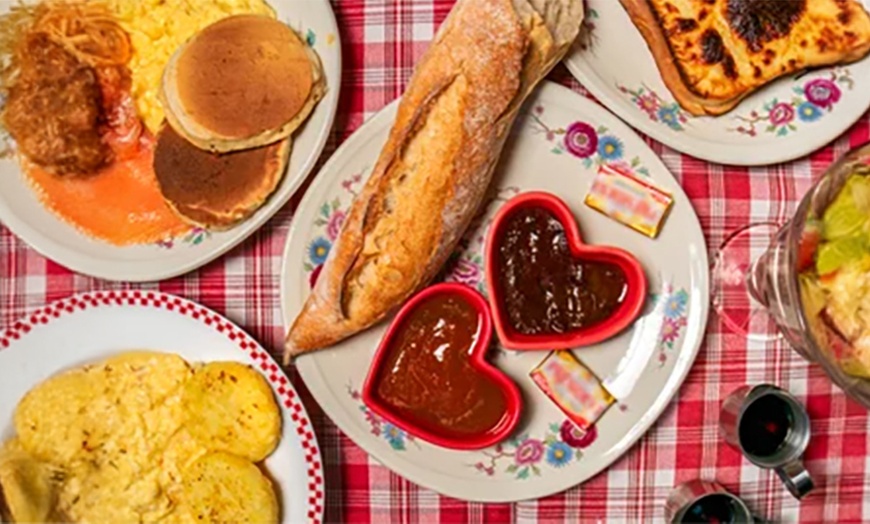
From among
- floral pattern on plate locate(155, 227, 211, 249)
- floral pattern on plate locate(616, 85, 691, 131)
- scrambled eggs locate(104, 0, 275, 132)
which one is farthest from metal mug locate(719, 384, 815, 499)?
scrambled eggs locate(104, 0, 275, 132)

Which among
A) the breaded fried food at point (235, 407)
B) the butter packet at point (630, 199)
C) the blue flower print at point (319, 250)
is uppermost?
the butter packet at point (630, 199)

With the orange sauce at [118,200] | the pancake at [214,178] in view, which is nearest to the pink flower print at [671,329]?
the pancake at [214,178]

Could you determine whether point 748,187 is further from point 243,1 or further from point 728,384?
point 243,1

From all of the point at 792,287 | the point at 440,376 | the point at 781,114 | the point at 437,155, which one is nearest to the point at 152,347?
the point at 440,376

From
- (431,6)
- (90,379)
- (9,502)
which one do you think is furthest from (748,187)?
(9,502)

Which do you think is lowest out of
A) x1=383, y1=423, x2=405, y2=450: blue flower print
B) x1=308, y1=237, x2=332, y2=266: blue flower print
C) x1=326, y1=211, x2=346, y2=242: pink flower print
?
x1=383, y1=423, x2=405, y2=450: blue flower print

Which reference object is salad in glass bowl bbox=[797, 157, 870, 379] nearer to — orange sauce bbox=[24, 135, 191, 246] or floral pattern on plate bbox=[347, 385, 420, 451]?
floral pattern on plate bbox=[347, 385, 420, 451]

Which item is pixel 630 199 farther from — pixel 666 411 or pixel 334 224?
pixel 334 224

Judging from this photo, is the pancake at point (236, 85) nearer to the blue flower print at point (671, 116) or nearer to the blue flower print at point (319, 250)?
the blue flower print at point (319, 250)
